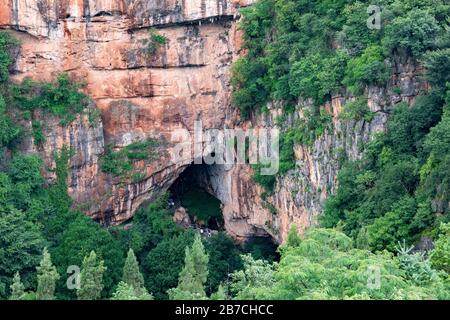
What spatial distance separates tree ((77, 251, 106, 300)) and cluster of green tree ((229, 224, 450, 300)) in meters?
6.76

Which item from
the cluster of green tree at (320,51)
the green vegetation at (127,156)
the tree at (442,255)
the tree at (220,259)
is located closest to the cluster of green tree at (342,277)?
the tree at (442,255)

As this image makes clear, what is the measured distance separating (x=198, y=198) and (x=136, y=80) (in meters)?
5.26

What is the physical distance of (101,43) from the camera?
3003 cm

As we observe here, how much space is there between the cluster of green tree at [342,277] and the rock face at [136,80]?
36.2ft

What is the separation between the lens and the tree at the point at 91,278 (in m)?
23.2

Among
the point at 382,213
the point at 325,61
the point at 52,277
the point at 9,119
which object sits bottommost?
the point at 52,277

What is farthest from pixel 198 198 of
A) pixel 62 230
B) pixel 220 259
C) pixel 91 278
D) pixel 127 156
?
pixel 91 278

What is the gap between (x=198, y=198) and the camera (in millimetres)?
32875

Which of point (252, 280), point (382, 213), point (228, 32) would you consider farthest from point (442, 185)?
point (228, 32)

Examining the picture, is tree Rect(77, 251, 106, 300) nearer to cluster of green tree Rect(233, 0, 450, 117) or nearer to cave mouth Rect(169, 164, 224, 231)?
cave mouth Rect(169, 164, 224, 231)

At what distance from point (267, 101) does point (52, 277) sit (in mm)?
10249

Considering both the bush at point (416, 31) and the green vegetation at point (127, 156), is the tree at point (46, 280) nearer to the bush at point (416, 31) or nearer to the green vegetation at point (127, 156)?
the green vegetation at point (127, 156)

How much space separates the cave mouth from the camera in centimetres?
3222
